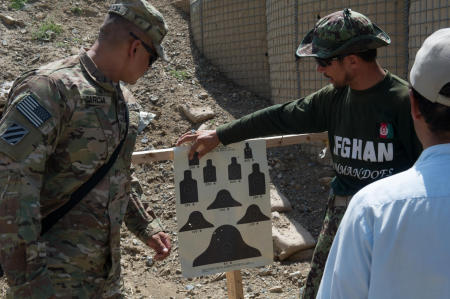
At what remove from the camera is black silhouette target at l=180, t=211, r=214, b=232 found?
3287 millimetres

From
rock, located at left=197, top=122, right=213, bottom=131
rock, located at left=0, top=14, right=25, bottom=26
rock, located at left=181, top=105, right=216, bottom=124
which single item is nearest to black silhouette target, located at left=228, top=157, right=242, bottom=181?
rock, located at left=197, top=122, right=213, bottom=131

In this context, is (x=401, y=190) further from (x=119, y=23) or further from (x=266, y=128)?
(x=266, y=128)

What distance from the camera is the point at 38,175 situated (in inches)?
71.8

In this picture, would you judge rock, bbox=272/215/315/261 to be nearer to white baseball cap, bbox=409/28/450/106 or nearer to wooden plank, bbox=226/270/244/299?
wooden plank, bbox=226/270/244/299

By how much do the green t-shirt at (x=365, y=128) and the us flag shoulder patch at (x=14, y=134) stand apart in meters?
1.47

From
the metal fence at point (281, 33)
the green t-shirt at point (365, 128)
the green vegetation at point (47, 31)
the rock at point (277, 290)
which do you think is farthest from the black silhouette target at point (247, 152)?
the green vegetation at point (47, 31)

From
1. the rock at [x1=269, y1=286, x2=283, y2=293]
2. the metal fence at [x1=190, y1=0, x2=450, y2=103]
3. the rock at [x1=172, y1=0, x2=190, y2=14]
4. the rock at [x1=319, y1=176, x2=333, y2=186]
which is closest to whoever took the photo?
the rock at [x1=269, y1=286, x2=283, y2=293]

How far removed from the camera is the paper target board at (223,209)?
3.26 m

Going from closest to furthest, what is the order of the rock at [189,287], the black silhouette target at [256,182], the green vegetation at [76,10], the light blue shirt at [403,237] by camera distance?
the light blue shirt at [403,237], the black silhouette target at [256,182], the rock at [189,287], the green vegetation at [76,10]

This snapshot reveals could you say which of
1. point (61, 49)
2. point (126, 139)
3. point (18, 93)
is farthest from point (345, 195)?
point (61, 49)

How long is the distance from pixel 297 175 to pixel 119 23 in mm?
4297

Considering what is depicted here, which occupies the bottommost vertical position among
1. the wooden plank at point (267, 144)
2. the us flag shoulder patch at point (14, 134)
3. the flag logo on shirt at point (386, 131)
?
the wooden plank at point (267, 144)

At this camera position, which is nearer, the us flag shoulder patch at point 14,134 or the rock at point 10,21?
the us flag shoulder patch at point 14,134

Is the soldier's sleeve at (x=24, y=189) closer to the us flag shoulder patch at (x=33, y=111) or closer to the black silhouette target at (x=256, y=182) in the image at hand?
the us flag shoulder patch at (x=33, y=111)
